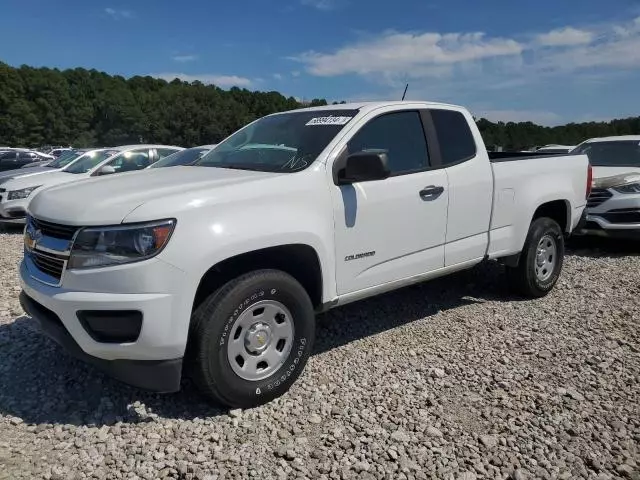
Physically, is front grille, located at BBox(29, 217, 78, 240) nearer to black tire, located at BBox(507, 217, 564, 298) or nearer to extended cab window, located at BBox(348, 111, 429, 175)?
extended cab window, located at BBox(348, 111, 429, 175)

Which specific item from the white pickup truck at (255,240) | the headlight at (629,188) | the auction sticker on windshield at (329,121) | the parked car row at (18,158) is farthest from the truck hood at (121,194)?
the parked car row at (18,158)

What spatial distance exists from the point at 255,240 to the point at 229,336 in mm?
562

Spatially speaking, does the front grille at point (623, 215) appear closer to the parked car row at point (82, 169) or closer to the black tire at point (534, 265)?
the black tire at point (534, 265)

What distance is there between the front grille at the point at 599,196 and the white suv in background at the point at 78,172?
789 centimetres

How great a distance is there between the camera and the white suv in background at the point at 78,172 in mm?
9102

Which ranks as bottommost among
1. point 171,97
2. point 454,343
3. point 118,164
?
point 454,343

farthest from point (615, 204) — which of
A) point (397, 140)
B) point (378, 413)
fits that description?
point (378, 413)

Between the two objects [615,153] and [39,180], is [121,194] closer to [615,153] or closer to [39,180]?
[39,180]

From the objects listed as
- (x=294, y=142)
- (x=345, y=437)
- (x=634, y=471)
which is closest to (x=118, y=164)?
(x=294, y=142)

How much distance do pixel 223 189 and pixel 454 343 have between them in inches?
91.6

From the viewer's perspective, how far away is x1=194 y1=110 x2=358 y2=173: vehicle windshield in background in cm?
365

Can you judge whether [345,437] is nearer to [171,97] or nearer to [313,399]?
[313,399]

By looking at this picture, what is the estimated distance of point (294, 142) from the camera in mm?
3865

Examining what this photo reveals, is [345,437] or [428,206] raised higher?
[428,206]
